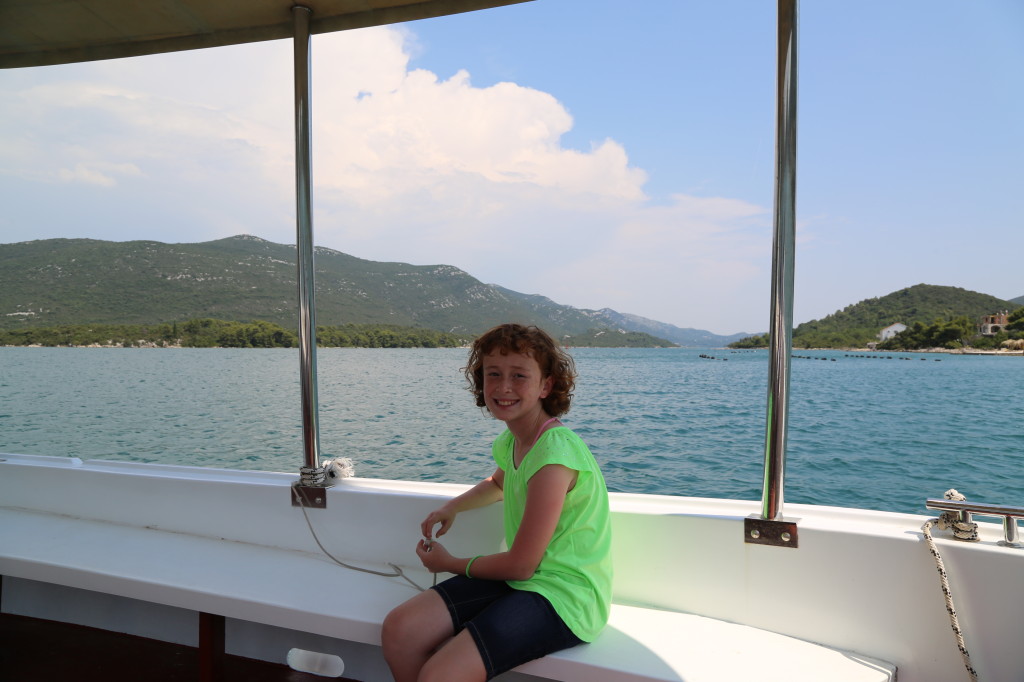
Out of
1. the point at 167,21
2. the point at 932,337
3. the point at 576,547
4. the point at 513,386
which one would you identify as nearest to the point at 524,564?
the point at 576,547

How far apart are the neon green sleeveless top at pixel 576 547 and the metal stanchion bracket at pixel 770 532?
32 centimetres

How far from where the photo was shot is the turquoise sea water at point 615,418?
1994 centimetres

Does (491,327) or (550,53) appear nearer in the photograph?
(491,327)

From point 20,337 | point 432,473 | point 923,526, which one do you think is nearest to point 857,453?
point 432,473

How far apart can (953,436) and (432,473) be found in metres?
20.8

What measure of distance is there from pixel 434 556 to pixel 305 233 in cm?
93

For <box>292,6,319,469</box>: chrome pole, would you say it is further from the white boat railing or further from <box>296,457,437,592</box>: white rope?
the white boat railing

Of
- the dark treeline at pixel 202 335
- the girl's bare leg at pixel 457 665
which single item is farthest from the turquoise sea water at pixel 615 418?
the girl's bare leg at pixel 457 665

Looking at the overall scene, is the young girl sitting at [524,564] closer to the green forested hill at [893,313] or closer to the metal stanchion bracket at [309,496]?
the metal stanchion bracket at [309,496]

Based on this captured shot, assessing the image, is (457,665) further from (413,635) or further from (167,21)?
(167,21)

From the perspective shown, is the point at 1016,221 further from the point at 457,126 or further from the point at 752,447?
the point at 457,126

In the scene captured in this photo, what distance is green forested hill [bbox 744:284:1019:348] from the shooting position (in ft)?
84.8

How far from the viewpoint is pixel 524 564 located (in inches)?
44.6

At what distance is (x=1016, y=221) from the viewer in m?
44.0
